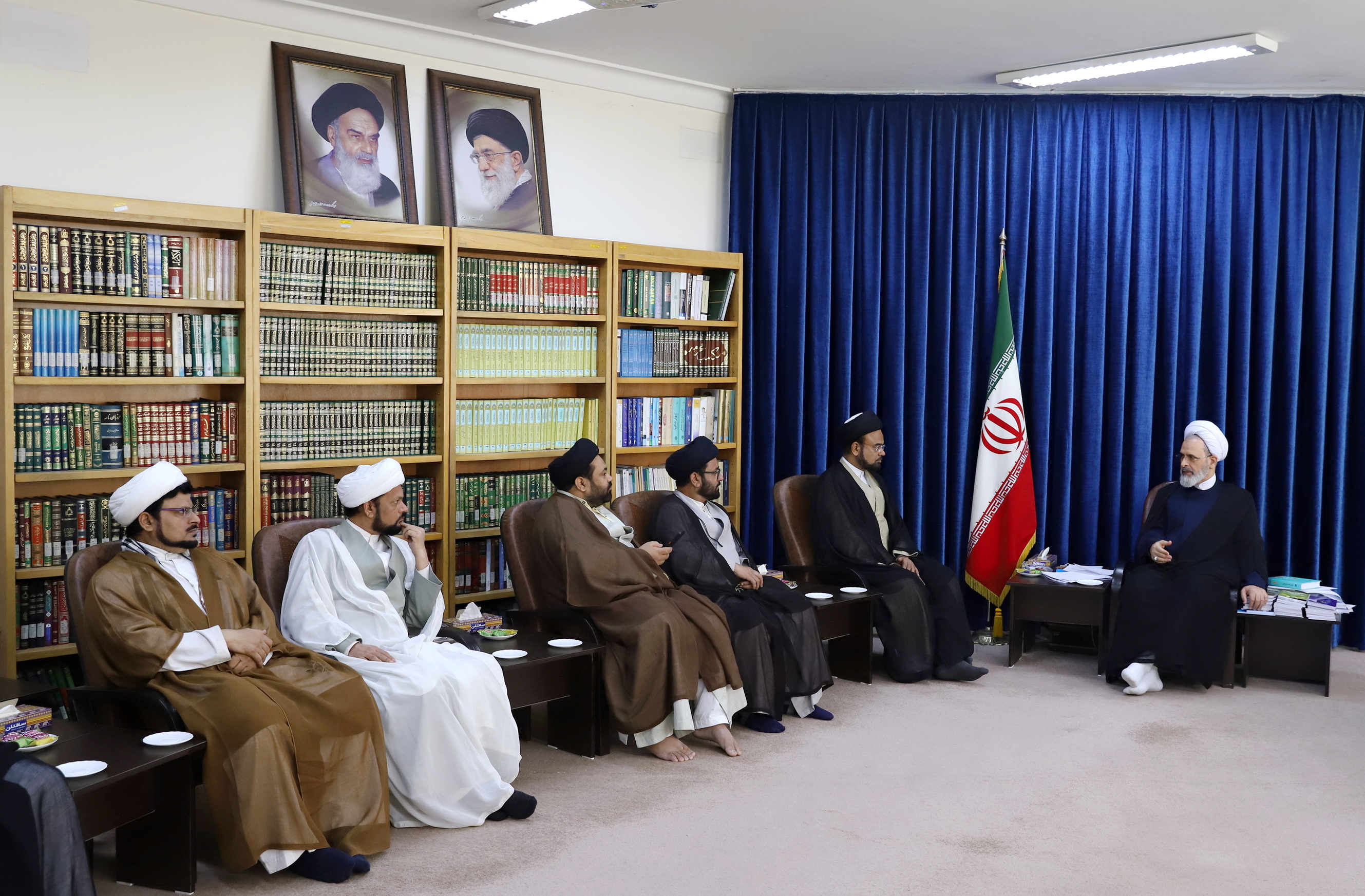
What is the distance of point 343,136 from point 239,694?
8.78ft

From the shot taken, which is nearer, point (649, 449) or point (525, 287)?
point (525, 287)

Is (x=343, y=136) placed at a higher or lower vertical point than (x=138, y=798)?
higher

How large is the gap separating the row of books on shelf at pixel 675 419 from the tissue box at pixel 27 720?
3.19 meters

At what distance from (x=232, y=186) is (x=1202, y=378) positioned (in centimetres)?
503

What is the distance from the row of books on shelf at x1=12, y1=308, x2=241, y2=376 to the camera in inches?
168

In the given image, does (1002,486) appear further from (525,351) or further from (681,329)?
(525,351)

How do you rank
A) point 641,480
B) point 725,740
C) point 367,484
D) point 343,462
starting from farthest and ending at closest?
point 641,480
point 343,462
point 725,740
point 367,484

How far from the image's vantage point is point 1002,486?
6.44 m

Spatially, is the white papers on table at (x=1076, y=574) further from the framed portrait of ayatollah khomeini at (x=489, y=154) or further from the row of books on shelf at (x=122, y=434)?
the row of books on shelf at (x=122, y=434)

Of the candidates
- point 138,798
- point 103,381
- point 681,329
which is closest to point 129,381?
point 103,381

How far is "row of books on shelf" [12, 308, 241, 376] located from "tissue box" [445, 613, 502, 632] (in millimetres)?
1315

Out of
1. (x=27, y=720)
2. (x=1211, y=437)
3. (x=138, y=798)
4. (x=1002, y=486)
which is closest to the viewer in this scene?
(x=138, y=798)

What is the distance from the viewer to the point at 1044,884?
11.2 feet

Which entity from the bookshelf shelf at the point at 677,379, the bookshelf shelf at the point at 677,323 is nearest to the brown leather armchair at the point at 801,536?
the bookshelf shelf at the point at 677,379
